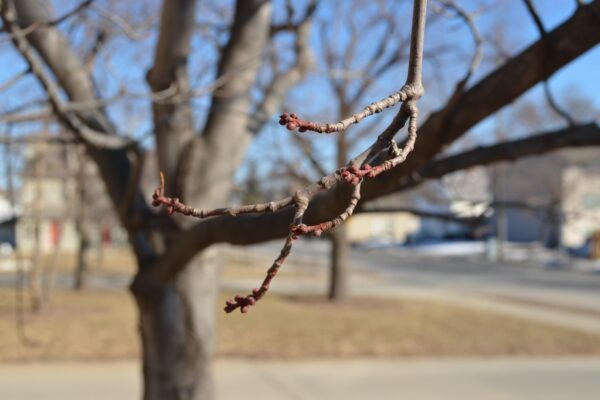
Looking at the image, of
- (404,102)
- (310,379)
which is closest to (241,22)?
(404,102)

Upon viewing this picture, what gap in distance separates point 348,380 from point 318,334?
272 centimetres

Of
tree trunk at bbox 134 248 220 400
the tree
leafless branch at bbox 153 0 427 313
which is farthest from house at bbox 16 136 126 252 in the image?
leafless branch at bbox 153 0 427 313

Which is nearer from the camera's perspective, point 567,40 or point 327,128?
point 327,128

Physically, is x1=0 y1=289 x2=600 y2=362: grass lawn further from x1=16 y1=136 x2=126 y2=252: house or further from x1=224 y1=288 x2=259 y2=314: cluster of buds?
x1=224 y1=288 x2=259 y2=314: cluster of buds

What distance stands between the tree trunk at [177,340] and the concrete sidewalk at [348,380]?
2919 mm

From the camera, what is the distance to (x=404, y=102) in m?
1.34

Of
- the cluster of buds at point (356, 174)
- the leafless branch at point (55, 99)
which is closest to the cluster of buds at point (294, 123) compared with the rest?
the cluster of buds at point (356, 174)

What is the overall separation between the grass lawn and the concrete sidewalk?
56 cm

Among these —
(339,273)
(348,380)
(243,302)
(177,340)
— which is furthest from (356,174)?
(339,273)

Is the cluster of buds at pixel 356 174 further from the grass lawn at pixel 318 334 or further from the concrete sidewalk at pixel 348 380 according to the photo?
the grass lawn at pixel 318 334

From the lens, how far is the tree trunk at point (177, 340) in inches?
158

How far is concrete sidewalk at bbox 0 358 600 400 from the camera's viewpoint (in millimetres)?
6988

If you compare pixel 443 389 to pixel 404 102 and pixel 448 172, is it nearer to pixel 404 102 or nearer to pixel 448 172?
pixel 448 172

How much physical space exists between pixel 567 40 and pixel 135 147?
8.43 feet
